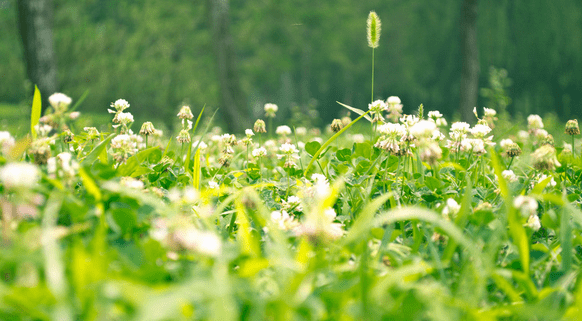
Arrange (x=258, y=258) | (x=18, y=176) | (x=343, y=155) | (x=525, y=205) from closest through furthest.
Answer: (x=18, y=176) → (x=258, y=258) → (x=525, y=205) → (x=343, y=155)

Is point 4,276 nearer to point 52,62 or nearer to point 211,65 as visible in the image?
point 52,62

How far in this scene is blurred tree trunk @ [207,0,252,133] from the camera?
31.1 feet

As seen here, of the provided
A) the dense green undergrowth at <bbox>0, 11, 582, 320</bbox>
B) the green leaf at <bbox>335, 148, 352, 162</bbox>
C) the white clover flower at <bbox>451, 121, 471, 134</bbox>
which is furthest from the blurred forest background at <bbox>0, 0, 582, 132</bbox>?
the dense green undergrowth at <bbox>0, 11, 582, 320</bbox>

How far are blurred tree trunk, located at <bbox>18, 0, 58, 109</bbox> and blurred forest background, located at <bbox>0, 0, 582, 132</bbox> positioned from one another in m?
3.82

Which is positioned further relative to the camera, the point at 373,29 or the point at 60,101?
the point at 373,29

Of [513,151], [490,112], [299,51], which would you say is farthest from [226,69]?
[299,51]

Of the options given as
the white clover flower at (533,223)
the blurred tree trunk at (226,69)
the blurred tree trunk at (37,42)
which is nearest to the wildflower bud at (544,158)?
the white clover flower at (533,223)

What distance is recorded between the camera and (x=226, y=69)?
10.0 meters

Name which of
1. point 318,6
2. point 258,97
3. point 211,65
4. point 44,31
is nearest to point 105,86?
point 211,65

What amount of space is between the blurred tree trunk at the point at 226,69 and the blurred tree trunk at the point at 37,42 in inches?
159

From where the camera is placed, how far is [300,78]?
83.8ft

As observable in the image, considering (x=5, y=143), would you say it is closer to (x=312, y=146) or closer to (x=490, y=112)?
(x=312, y=146)

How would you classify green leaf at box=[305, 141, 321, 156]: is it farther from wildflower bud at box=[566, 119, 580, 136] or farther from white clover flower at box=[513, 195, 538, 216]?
wildflower bud at box=[566, 119, 580, 136]

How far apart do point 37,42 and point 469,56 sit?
812 centimetres
